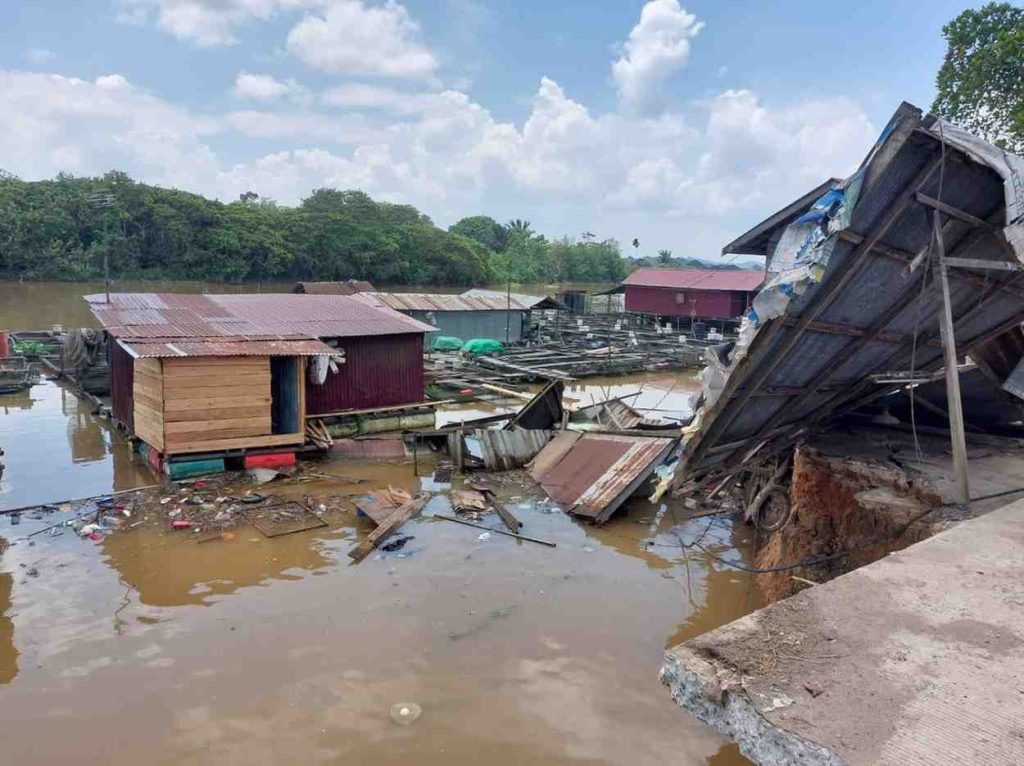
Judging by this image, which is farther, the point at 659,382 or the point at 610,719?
the point at 659,382

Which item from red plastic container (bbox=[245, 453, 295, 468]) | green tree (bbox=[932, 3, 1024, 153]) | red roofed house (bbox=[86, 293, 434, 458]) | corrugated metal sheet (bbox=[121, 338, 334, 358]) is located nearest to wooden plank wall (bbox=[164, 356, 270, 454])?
red roofed house (bbox=[86, 293, 434, 458])

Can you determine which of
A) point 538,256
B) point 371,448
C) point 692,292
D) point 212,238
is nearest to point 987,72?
point 692,292

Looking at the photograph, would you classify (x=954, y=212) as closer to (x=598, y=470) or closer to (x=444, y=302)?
(x=598, y=470)

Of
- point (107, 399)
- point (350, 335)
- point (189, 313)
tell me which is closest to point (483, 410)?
point (350, 335)

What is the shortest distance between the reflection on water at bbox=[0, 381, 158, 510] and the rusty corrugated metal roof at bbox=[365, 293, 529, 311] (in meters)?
12.5

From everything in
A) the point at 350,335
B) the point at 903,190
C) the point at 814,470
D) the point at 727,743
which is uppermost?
the point at 903,190

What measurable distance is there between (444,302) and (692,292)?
18.4 m

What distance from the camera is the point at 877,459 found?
7.88 m

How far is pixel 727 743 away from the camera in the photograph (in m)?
5.70

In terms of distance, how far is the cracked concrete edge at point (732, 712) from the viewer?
2.65 meters

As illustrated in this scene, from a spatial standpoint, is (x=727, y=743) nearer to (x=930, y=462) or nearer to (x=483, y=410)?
(x=930, y=462)

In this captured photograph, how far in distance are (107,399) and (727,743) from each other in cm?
1968

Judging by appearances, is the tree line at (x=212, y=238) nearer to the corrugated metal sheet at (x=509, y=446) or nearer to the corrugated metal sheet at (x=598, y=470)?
the corrugated metal sheet at (x=509, y=446)

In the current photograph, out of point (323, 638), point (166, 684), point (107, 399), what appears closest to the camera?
point (166, 684)
